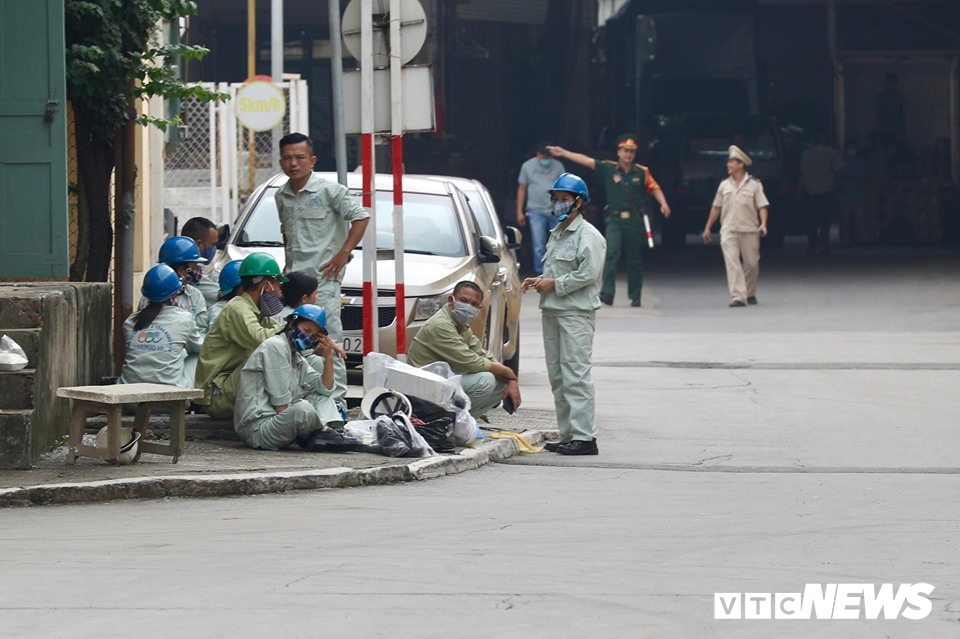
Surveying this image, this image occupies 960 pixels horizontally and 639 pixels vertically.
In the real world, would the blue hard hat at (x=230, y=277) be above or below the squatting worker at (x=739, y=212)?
below

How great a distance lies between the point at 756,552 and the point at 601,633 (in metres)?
1.78

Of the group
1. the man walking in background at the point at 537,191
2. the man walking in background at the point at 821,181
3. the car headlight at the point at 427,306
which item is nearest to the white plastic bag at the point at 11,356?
the car headlight at the point at 427,306

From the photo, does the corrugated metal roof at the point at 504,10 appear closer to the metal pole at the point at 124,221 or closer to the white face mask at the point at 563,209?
the metal pole at the point at 124,221

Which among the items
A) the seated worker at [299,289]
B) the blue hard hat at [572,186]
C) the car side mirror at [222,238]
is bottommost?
the seated worker at [299,289]

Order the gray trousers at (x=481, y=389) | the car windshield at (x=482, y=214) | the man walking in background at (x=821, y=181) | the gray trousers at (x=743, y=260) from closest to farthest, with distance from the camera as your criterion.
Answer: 1. the gray trousers at (x=481, y=389)
2. the car windshield at (x=482, y=214)
3. the gray trousers at (x=743, y=260)
4. the man walking in background at (x=821, y=181)

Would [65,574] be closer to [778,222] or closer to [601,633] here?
[601,633]

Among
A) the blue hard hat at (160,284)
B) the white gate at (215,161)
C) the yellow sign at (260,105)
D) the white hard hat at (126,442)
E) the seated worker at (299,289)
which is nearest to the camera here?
the white hard hat at (126,442)

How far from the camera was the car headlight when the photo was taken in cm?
1279

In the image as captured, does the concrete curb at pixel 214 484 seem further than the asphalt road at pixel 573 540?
Yes

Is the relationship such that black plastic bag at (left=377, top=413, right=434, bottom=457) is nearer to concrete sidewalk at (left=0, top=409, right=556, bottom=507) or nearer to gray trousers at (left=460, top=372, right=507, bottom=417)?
concrete sidewalk at (left=0, top=409, right=556, bottom=507)

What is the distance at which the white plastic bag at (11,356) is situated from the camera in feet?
31.0

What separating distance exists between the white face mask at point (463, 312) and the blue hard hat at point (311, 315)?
1408 mm

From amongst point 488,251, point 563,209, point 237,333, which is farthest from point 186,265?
point 488,251

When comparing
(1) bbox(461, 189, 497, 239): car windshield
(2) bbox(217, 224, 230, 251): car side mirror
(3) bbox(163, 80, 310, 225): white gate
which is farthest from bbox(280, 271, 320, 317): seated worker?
(3) bbox(163, 80, 310, 225): white gate
